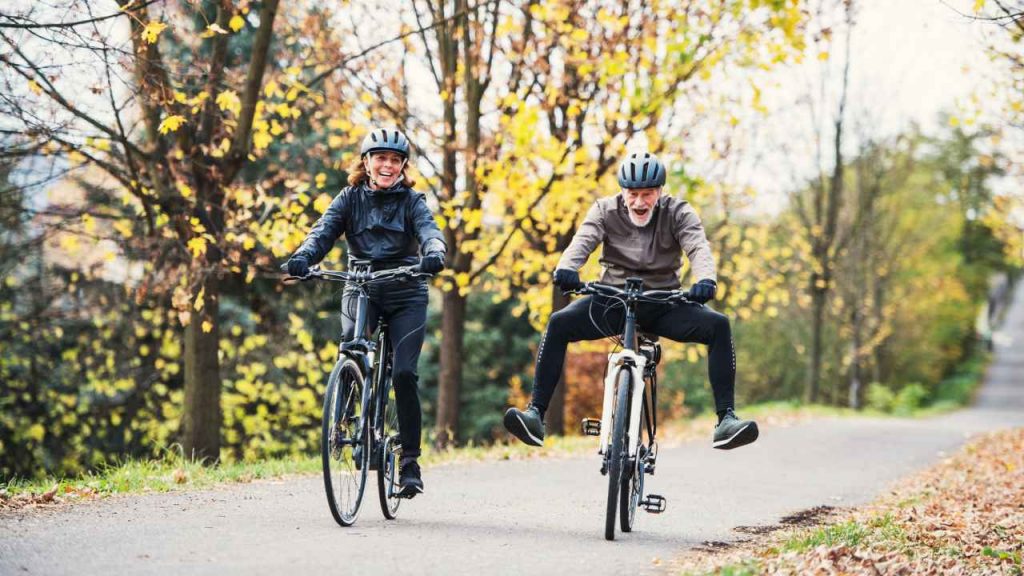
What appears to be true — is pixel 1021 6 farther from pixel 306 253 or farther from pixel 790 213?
pixel 790 213

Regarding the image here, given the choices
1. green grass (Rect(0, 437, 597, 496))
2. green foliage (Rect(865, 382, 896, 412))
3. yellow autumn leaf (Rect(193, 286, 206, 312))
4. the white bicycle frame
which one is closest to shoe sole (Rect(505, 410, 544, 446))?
the white bicycle frame

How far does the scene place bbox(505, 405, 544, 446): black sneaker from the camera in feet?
18.3

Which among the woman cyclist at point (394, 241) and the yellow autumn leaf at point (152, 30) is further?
the yellow autumn leaf at point (152, 30)

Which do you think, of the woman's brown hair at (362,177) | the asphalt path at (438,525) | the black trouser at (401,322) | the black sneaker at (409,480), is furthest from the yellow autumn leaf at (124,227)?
the black sneaker at (409,480)

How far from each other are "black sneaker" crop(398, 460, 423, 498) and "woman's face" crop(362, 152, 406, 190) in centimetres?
161

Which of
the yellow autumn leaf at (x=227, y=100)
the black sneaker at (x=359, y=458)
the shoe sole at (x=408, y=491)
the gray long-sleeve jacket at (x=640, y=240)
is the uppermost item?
the yellow autumn leaf at (x=227, y=100)

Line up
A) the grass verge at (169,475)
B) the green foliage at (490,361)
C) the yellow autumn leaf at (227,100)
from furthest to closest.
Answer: the green foliage at (490,361) < the yellow autumn leaf at (227,100) < the grass verge at (169,475)

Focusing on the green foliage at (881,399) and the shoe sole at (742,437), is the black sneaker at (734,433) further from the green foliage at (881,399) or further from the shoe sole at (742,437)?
the green foliage at (881,399)

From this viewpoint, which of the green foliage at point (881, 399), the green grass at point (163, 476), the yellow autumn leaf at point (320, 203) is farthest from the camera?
the green foliage at point (881, 399)

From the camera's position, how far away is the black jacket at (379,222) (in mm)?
5863

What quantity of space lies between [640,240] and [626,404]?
106 cm

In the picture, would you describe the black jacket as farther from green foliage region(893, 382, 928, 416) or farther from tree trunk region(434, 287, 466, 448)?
green foliage region(893, 382, 928, 416)

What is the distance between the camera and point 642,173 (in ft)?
19.0

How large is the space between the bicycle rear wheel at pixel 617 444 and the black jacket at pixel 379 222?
1408 millimetres
